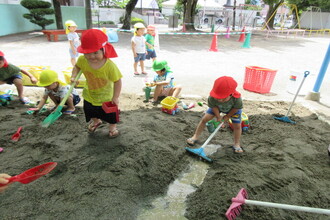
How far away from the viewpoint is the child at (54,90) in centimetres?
324

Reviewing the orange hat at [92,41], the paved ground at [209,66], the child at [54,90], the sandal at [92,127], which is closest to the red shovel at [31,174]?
the sandal at [92,127]

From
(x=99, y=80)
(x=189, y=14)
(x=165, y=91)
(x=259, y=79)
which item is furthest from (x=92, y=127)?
(x=189, y=14)

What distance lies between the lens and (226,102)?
2805mm

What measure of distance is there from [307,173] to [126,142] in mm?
2107

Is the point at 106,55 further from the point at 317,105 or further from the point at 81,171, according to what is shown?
the point at 317,105

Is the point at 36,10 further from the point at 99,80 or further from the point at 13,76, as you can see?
the point at 99,80

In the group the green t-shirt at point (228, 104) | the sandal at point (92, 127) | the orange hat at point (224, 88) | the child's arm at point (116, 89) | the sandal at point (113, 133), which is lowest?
the sandal at point (92, 127)

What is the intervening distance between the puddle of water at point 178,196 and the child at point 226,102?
0.51 metres

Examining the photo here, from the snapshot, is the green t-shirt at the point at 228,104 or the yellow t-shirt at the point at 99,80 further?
the green t-shirt at the point at 228,104

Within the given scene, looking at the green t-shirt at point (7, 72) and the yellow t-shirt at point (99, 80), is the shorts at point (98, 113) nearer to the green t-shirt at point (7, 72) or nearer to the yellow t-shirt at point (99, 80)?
the yellow t-shirt at point (99, 80)

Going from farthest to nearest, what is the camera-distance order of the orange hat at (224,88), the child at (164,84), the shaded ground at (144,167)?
1. the child at (164,84)
2. the orange hat at (224,88)
3. the shaded ground at (144,167)

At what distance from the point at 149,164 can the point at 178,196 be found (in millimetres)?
478

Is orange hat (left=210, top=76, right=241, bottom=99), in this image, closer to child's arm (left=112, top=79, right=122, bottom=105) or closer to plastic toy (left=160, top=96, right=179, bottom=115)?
child's arm (left=112, top=79, right=122, bottom=105)

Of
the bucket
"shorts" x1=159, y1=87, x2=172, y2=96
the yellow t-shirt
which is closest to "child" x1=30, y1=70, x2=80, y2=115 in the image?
the yellow t-shirt
